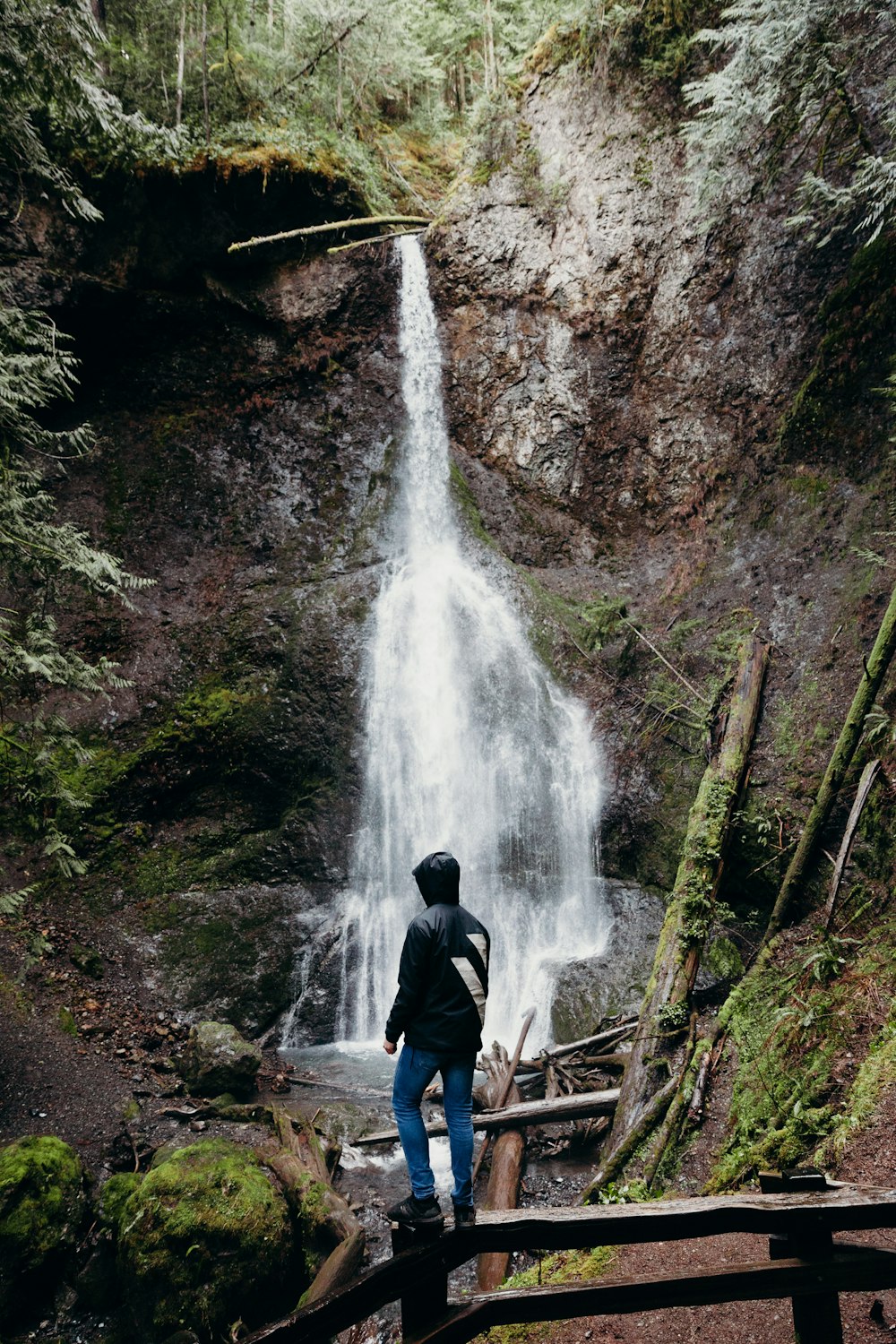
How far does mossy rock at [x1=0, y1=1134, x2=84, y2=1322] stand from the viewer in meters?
5.21

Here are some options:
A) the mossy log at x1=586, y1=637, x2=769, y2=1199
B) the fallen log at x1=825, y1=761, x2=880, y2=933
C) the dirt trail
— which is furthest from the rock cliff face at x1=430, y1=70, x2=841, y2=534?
the dirt trail

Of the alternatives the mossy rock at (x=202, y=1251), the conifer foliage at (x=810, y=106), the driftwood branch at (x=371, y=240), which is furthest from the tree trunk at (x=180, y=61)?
the mossy rock at (x=202, y=1251)

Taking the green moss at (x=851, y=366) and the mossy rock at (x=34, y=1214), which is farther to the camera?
the green moss at (x=851, y=366)

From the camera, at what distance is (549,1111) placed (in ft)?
21.6

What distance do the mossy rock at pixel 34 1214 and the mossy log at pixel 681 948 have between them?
393 cm

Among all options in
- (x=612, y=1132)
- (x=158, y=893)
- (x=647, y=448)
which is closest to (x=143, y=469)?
(x=158, y=893)

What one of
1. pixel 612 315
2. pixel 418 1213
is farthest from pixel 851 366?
pixel 418 1213

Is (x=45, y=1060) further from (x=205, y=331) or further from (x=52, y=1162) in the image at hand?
(x=205, y=331)

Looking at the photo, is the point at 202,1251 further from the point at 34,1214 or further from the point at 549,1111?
the point at 549,1111

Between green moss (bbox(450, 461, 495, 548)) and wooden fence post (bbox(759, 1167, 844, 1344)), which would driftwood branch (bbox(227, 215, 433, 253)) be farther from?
wooden fence post (bbox(759, 1167, 844, 1344))

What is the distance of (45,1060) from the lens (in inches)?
299

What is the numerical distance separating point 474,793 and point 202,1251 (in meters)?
7.30

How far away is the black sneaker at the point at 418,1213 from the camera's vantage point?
8.91ft

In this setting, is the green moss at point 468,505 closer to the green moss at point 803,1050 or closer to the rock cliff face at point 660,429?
the rock cliff face at point 660,429
